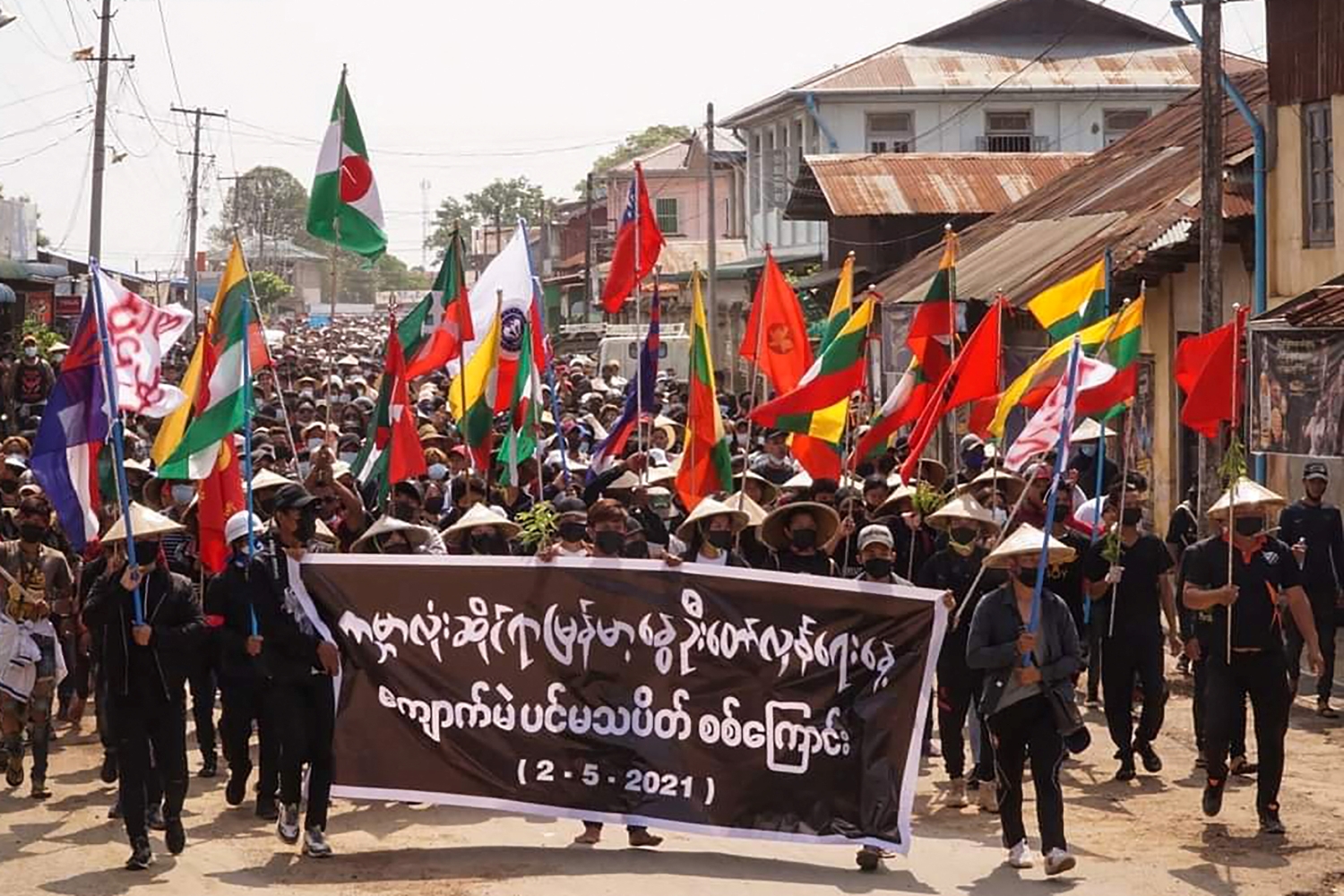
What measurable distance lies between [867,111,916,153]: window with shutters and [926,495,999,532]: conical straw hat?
37.0 meters

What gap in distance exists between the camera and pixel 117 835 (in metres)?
11.7

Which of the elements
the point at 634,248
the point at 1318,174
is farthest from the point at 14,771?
the point at 1318,174

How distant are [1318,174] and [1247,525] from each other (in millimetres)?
11644

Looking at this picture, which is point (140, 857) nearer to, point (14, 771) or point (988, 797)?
point (14, 771)

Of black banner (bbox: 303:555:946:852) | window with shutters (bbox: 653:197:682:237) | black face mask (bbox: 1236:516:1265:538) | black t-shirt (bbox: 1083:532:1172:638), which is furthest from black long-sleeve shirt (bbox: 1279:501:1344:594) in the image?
window with shutters (bbox: 653:197:682:237)

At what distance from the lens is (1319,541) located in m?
16.1

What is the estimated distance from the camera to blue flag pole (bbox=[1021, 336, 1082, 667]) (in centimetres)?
1053

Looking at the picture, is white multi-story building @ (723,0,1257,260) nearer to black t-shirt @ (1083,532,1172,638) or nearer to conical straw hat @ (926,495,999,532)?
black t-shirt @ (1083,532,1172,638)

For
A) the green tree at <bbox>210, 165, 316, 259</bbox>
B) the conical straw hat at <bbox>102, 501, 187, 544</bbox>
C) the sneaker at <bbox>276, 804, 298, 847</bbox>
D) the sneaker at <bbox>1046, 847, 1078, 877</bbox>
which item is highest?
the green tree at <bbox>210, 165, 316, 259</bbox>

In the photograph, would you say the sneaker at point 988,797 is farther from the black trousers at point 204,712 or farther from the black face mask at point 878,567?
the black trousers at point 204,712

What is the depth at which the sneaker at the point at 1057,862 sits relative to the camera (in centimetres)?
1037

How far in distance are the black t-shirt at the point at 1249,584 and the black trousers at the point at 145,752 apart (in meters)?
5.26

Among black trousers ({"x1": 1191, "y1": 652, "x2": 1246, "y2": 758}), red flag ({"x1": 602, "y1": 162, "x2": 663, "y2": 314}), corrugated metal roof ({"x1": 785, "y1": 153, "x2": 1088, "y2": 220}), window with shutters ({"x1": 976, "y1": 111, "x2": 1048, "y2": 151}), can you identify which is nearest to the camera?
black trousers ({"x1": 1191, "y1": 652, "x2": 1246, "y2": 758})

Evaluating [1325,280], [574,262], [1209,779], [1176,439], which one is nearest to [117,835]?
[1209,779]
